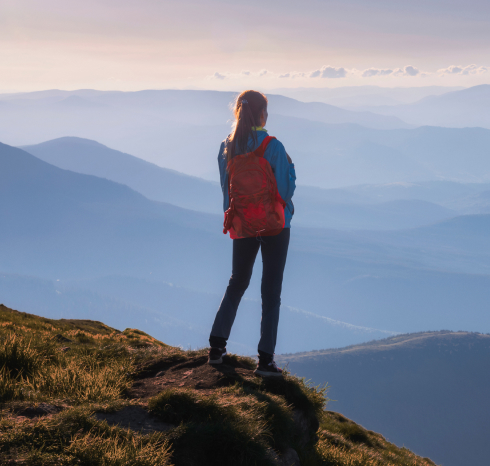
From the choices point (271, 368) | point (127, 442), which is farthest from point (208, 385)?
point (127, 442)

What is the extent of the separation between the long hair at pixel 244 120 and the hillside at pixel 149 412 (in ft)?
10.4

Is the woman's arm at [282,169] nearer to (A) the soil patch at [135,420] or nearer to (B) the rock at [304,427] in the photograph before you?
(B) the rock at [304,427]

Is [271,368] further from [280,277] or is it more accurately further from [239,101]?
[239,101]

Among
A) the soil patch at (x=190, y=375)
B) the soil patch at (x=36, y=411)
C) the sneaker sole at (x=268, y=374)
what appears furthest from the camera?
the sneaker sole at (x=268, y=374)

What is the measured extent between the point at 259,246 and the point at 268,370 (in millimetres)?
1830

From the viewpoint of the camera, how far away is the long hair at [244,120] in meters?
5.64

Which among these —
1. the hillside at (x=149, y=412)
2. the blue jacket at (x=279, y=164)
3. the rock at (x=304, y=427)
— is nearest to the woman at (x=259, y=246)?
the blue jacket at (x=279, y=164)

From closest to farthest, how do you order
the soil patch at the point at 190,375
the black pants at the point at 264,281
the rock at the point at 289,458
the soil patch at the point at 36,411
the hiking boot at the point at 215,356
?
the soil patch at the point at 36,411
the rock at the point at 289,458
the soil patch at the point at 190,375
the black pants at the point at 264,281
the hiking boot at the point at 215,356

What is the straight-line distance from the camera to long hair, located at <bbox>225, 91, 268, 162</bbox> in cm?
564

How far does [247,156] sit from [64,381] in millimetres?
3607

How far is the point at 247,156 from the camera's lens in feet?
18.6

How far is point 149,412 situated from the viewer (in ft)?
15.1

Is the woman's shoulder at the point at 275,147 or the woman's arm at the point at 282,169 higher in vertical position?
the woman's shoulder at the point at 275,147

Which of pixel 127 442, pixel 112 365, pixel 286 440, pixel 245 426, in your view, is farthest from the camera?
pixel 112 365
